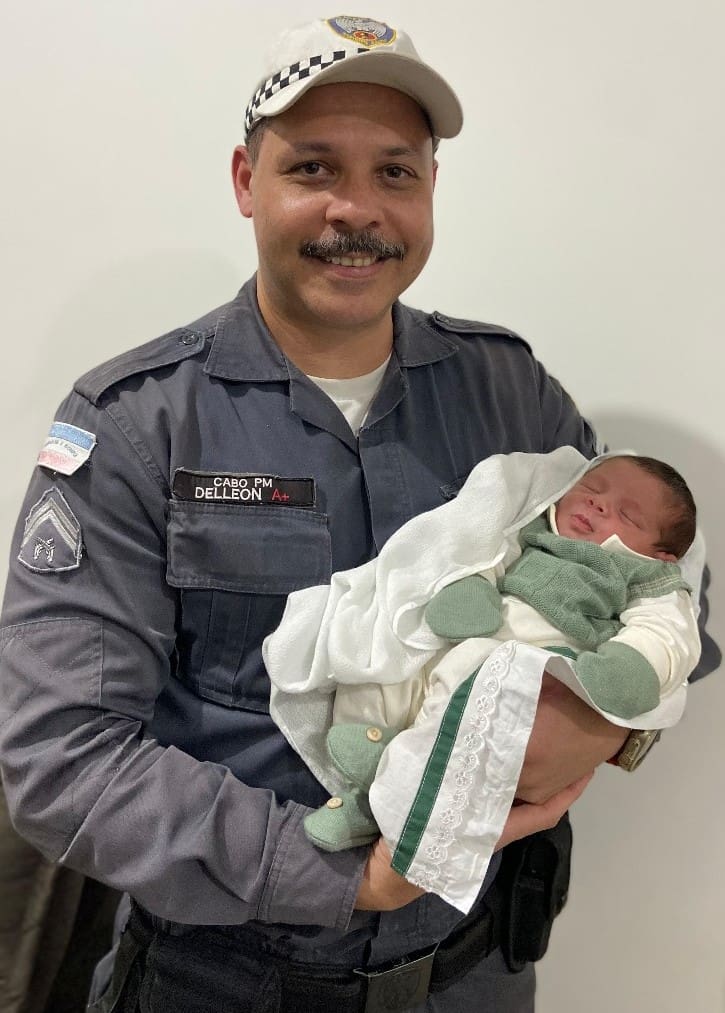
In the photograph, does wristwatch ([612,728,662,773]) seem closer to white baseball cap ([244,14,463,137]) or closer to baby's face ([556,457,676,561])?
baby's face ([556,457,676,561])

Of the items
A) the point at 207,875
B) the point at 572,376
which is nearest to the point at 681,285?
the point at 572,376

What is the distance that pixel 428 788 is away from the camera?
37.8 inches

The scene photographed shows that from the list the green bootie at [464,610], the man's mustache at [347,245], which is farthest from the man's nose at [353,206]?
the green bootie at [464,610]

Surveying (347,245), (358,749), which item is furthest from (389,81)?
(358,749)

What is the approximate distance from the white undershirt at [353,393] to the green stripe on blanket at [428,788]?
44 centimetres

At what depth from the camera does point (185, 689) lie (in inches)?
45.8

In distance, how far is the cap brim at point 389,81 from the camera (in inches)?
41.3

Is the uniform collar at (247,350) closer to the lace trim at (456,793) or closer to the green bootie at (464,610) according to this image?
the green bootie at (464,610)

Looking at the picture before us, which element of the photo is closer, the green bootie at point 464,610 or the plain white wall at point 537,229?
the green bootie at point 464,610

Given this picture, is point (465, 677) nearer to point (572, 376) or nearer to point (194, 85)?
point (572, 376)

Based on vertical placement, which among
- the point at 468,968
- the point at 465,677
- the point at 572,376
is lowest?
the point at 468,968

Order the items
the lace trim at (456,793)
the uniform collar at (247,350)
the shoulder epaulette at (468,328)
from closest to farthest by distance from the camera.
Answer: the lace trim at (456,793) < the uniform collar at (247,350) < the shoulder epaulette at (468,328)

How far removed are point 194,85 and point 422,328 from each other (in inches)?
27.0

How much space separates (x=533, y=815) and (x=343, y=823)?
24 centimetres
